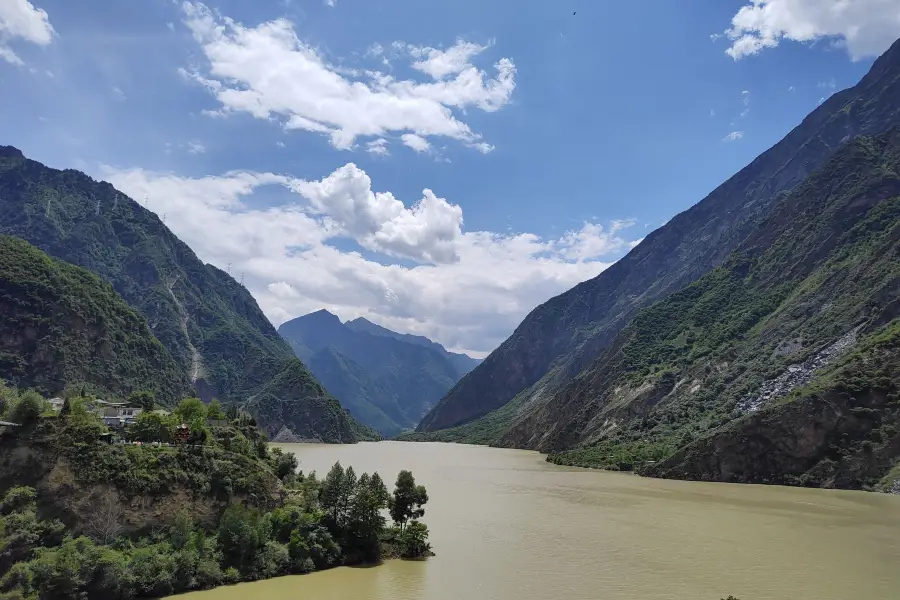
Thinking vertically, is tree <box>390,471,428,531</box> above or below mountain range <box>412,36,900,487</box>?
below

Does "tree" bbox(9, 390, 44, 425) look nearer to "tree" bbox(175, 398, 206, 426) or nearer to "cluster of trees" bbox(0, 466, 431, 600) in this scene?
"cluster of trees" bbox(0, 466, 431, 600)

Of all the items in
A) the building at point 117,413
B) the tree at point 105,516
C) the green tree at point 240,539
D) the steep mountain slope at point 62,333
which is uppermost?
the steep mountain slope at point 62,333

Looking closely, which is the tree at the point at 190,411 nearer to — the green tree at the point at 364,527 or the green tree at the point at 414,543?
Result: the green tree at the point at 364,527

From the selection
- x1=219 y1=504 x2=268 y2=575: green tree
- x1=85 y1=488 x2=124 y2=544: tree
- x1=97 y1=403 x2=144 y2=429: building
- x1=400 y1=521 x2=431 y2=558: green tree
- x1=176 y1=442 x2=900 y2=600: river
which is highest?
x1=97 y1=403 x2=144 y2=429: building

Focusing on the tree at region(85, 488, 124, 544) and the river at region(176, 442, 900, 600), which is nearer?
the tree at region(85, 488, 124, 544)

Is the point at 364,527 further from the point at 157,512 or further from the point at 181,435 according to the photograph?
the point at 181,435

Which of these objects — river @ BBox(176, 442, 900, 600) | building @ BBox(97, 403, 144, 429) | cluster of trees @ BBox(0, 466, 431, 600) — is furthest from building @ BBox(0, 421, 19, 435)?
building @ BBox(97, 403, 144, 429)

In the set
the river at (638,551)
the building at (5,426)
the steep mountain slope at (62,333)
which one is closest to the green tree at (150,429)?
the building at (5,426)
